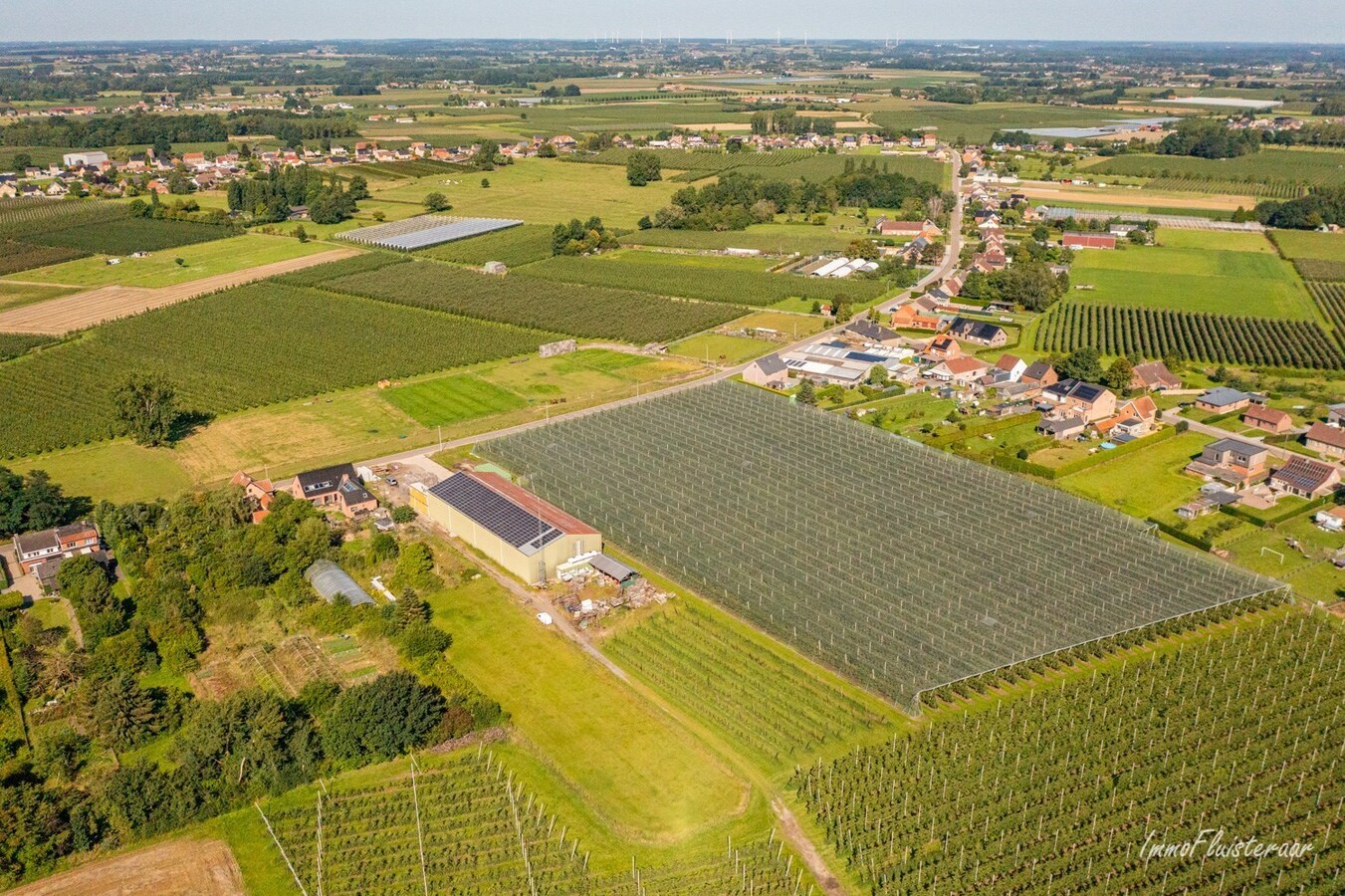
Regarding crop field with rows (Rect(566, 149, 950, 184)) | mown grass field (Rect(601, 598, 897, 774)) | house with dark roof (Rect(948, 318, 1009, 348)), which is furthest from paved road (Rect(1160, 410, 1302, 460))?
crop field with rows (Rect(566, 149, 950, 184))

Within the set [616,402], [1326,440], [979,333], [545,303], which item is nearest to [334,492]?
[616,402]

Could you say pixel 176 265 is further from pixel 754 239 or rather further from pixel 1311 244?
pixel 1311 244

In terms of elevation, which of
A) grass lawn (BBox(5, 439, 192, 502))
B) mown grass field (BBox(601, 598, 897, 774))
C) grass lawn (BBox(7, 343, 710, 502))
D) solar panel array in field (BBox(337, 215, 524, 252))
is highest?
solar panel array in field (BBox(337, 215, 524, 252))

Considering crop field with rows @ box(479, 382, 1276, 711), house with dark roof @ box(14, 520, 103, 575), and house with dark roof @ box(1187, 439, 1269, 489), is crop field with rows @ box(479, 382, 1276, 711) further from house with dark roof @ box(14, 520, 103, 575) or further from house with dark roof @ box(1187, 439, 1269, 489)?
house with dark roof @ box(14, 520, 103, 575)

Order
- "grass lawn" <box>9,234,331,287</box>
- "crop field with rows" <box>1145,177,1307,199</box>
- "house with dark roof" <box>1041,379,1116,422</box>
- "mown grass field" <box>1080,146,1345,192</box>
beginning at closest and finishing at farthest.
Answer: "house with dark roof" <box>1041,379,1116,422</box> → "grass lawn" <box>9,234,331,287</box> → "crop field with rows" <box>1145,177,1307,199</box> → "mown grass field" <box>1080,146,1345,192</box>

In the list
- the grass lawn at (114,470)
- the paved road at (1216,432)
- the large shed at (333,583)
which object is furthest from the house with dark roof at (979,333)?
the grass lawn at (114,470)

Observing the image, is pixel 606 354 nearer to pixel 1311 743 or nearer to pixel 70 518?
pixel 70 518

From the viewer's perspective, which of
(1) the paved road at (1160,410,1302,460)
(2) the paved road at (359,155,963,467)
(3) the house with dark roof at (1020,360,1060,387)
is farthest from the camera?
(3) the house with dark roof at (1020,360,1060,387)
